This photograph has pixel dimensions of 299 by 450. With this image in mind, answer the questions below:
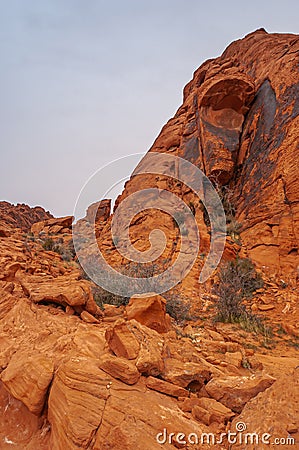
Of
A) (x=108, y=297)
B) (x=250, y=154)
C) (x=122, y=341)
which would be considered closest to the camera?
(x=122, y=341)

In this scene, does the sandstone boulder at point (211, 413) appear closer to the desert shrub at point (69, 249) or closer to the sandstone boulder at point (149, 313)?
the sandstone boulder at point (149, 313)

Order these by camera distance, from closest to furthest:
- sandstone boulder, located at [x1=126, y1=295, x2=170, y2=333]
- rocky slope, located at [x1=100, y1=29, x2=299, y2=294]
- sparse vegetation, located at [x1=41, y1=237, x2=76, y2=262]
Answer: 1. sandstone boulder, located at [x1=126, y1=295, x2=170, y2=333]
2. rocky slope, located at [x1=100, y1=29, x2=299, y2=294]
3. sparse vegetation, located at [x1=41, y1=237, x2=76, y2=262]

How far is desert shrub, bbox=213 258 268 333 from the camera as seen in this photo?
282 inches

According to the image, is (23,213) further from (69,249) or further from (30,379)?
(30,379)

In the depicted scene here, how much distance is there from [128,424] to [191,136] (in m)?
16.4

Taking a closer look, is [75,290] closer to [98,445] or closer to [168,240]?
[98,445]

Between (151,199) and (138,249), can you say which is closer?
(138,249)

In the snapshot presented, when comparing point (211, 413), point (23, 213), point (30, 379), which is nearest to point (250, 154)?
point (211, 413)

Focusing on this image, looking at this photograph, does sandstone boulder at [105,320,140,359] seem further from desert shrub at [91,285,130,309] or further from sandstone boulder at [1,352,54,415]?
desert shrub at [91,285,130,309]

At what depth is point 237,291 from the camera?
8562 mm

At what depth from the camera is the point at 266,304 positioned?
848 centimetres

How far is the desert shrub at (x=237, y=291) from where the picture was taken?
23.5ft

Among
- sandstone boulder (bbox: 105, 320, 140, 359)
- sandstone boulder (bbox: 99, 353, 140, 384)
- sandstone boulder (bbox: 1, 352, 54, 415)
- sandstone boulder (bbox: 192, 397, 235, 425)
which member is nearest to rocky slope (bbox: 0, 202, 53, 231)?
sandstone boulder (bbox: 1, 352, 54, 415)

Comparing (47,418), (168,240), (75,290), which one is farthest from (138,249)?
(47,418)
